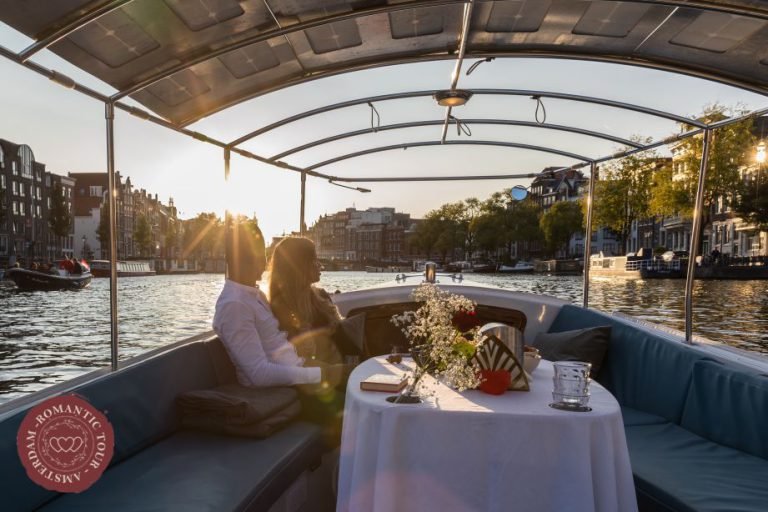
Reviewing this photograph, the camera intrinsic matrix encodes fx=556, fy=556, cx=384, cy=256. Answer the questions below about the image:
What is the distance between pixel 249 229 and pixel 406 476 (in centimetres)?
164

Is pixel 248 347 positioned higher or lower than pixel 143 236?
lower

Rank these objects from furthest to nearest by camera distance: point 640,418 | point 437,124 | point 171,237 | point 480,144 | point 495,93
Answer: point 171,237
point 480,144
point 437,124
point 495,93
point 640,418

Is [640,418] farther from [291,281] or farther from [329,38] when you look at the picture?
[329,38]

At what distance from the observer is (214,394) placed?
264 centimetres

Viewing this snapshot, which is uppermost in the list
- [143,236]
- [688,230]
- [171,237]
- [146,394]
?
[688,230]

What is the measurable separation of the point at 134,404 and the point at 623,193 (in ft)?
146

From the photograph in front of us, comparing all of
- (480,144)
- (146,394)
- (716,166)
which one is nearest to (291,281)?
(146,394)

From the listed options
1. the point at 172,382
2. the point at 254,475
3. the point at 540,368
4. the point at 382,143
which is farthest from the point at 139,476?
the point at 382,143

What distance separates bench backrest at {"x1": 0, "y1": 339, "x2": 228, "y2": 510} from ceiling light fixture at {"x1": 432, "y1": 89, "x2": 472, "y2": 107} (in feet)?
6.94

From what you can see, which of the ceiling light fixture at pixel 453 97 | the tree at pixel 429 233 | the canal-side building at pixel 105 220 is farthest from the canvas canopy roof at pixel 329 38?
the canal-side building at pixel 105 220

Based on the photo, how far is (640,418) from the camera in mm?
3322

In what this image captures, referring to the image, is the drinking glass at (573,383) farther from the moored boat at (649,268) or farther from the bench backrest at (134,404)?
the moored boat at (649,268)

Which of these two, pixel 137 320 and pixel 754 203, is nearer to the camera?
pixel 137 320

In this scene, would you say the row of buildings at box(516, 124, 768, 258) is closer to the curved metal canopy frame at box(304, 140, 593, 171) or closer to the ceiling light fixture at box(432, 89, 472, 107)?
the curved metal canopy frame at box(304, 140, 593, 171)
